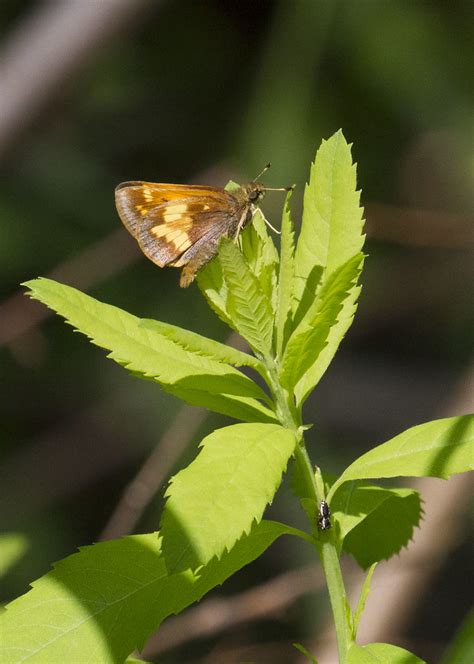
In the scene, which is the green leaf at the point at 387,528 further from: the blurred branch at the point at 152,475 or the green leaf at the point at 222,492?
the blurred branch at the point at 152,475

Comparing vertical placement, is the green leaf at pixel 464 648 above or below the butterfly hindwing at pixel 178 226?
below

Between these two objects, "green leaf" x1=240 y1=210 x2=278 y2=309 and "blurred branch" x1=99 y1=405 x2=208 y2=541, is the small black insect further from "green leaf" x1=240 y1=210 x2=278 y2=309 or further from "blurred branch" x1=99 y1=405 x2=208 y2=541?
"blurred branch" x1=99 y1=405 x2=208 y2=541

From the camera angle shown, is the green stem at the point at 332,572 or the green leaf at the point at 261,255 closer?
the green stem at the point at 332,572

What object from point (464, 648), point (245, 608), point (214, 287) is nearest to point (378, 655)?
point (464, 648)

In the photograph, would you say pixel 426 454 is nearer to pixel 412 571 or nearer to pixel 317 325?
pixel 317 325

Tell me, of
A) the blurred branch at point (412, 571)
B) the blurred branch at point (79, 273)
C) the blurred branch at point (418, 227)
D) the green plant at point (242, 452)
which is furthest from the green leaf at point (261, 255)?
the blurred branch at point (418, 227)

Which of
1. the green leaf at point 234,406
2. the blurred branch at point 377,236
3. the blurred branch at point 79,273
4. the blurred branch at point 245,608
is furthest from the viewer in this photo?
the blurred branch at point 377,236

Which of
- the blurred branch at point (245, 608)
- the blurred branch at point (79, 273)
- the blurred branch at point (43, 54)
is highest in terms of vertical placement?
the blurred branch at point (43, 54)
